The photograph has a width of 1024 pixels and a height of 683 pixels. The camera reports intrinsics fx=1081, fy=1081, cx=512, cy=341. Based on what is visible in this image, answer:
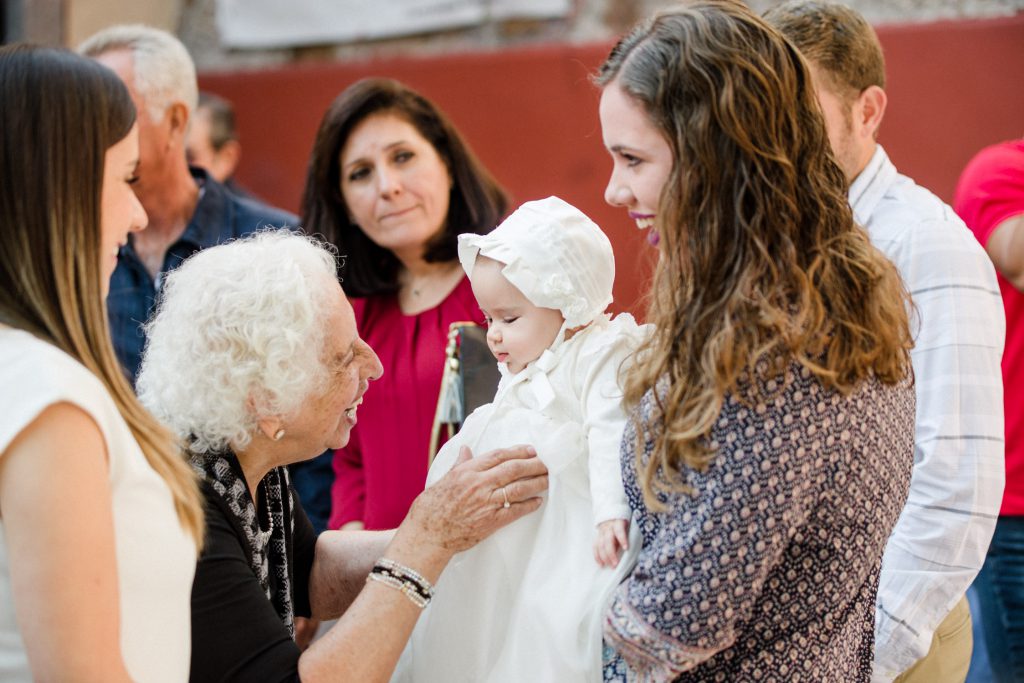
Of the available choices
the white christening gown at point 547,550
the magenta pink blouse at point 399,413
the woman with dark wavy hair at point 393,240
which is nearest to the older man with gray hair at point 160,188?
the woman with dark wavy hair at point 393,240

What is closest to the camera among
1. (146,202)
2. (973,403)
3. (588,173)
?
(973,403)

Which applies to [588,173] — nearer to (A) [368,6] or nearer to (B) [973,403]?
(A) [368,6]

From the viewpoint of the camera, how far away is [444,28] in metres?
4.62

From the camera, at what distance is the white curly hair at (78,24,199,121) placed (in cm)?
Answer: 342

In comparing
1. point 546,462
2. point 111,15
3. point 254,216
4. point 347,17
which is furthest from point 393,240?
point 111,15

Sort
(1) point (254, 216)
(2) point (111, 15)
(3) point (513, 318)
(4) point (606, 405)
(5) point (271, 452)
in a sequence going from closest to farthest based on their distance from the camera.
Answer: (4) point (606, 405) → (5) point (271, 452) → (3) point (513, 318) → (1) point (254, 216) → (2) point (111, 15)

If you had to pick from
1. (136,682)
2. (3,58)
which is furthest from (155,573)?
(3,58)

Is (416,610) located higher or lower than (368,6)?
lower

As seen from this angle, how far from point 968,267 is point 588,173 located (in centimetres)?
239

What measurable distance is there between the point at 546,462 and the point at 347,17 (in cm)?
340

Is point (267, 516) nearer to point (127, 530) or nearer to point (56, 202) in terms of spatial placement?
point (127, 530)

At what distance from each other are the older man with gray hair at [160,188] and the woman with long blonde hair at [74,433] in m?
1.92

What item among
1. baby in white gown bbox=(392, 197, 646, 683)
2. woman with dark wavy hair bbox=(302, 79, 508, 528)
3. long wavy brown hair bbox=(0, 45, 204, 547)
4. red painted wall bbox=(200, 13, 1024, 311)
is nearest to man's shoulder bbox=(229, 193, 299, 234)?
woman with dark wavy hair bbox=(302, 79, 508, 528)

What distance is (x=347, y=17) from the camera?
4.73 metres
